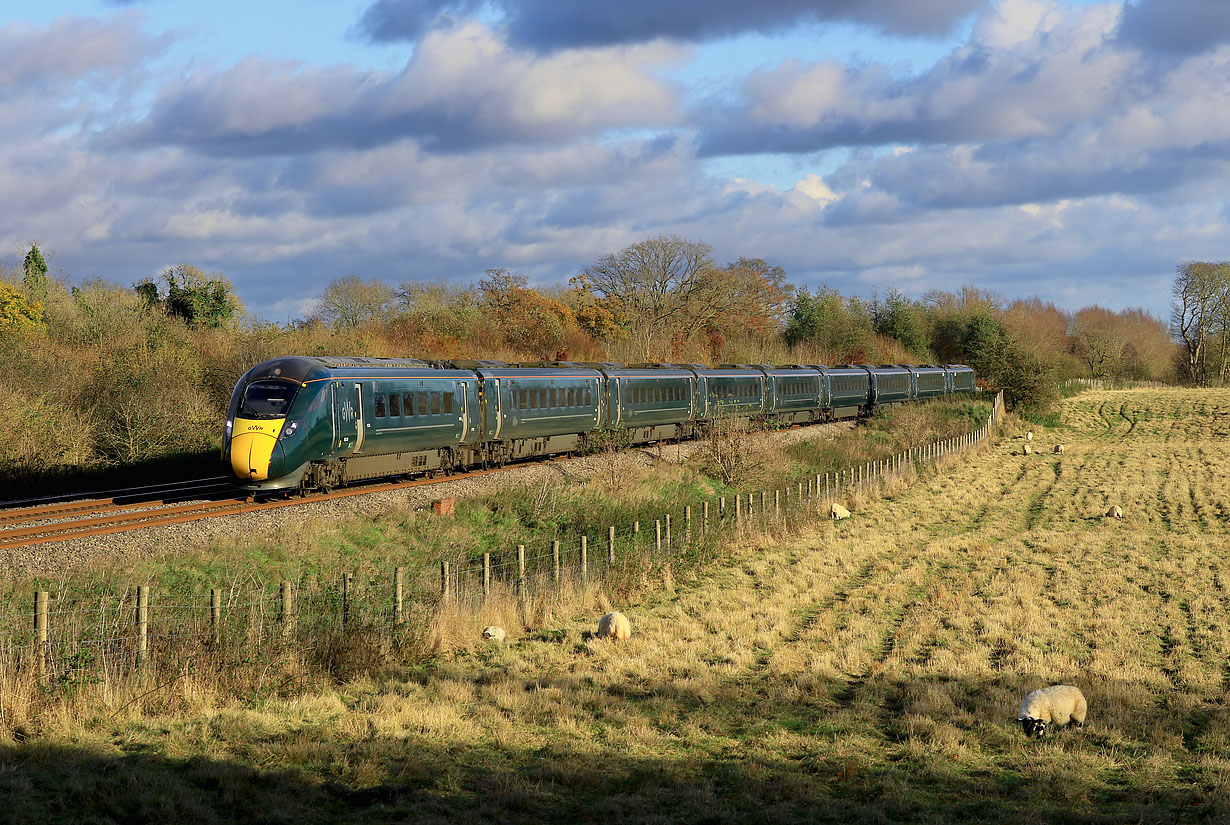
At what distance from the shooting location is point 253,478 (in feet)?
72.5

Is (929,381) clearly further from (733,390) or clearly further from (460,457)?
(460,457)

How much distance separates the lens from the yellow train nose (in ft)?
72.2

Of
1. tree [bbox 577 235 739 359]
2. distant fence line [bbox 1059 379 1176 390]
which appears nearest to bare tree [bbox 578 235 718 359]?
tree [bbox 577 235 739 359]

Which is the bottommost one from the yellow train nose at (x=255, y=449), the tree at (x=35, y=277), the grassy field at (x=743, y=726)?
the grassy field at (x=743, y=726)

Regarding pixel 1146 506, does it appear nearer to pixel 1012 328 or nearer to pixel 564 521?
pixel 564 521

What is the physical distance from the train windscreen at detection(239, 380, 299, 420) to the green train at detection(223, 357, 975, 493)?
3 cm

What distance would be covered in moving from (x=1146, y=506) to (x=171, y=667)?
3357cm

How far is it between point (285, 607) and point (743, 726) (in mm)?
5897

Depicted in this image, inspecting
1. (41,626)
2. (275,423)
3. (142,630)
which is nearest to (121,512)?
(275,423)

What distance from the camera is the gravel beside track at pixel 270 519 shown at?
16.2 metres

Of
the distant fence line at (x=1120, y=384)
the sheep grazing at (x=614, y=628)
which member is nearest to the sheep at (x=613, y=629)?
the sheep grazing at (x=614, y=628)

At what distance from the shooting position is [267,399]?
2253 centimetres

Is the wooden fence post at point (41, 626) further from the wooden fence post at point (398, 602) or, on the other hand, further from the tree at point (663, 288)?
the tree at point (663, 288)

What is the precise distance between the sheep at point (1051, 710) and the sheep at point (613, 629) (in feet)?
19.8
